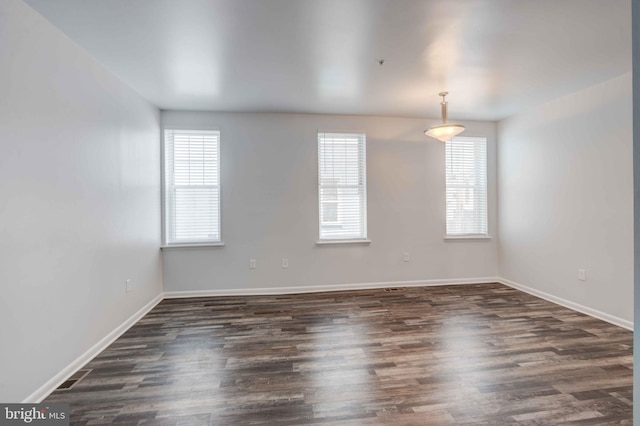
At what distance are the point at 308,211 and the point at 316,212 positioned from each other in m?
0.12

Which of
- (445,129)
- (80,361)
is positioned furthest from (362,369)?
(445,129)

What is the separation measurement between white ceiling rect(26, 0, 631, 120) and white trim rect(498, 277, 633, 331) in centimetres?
247

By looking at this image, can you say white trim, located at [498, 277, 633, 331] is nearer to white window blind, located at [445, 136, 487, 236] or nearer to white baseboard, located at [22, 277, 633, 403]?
white baseboard, located at [22, 277, 633, 403]

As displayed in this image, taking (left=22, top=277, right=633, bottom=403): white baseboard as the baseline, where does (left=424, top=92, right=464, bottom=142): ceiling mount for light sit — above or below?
above

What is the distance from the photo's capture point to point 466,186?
14.9 ft

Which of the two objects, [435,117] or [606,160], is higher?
[435,117]

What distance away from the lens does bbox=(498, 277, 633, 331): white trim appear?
2.92 meters

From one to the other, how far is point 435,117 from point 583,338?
317 centimetres

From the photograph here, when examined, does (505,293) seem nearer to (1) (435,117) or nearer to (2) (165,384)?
(1) (435,117)

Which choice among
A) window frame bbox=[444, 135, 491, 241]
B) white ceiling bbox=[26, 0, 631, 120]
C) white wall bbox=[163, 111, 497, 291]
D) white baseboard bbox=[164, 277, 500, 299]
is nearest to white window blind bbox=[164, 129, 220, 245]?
white wall bbox=[163, 111, 497, 291]

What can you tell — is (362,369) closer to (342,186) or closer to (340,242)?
(340,242)

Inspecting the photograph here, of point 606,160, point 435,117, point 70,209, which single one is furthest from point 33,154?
point 606,160

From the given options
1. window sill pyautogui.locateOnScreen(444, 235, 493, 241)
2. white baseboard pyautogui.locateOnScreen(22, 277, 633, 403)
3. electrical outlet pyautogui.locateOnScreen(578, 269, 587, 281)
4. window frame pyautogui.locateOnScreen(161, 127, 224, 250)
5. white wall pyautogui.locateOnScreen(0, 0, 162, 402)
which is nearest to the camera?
white wall pyautogui.locateOnScreen(0, 0, 162, 402)

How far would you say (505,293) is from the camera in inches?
158
